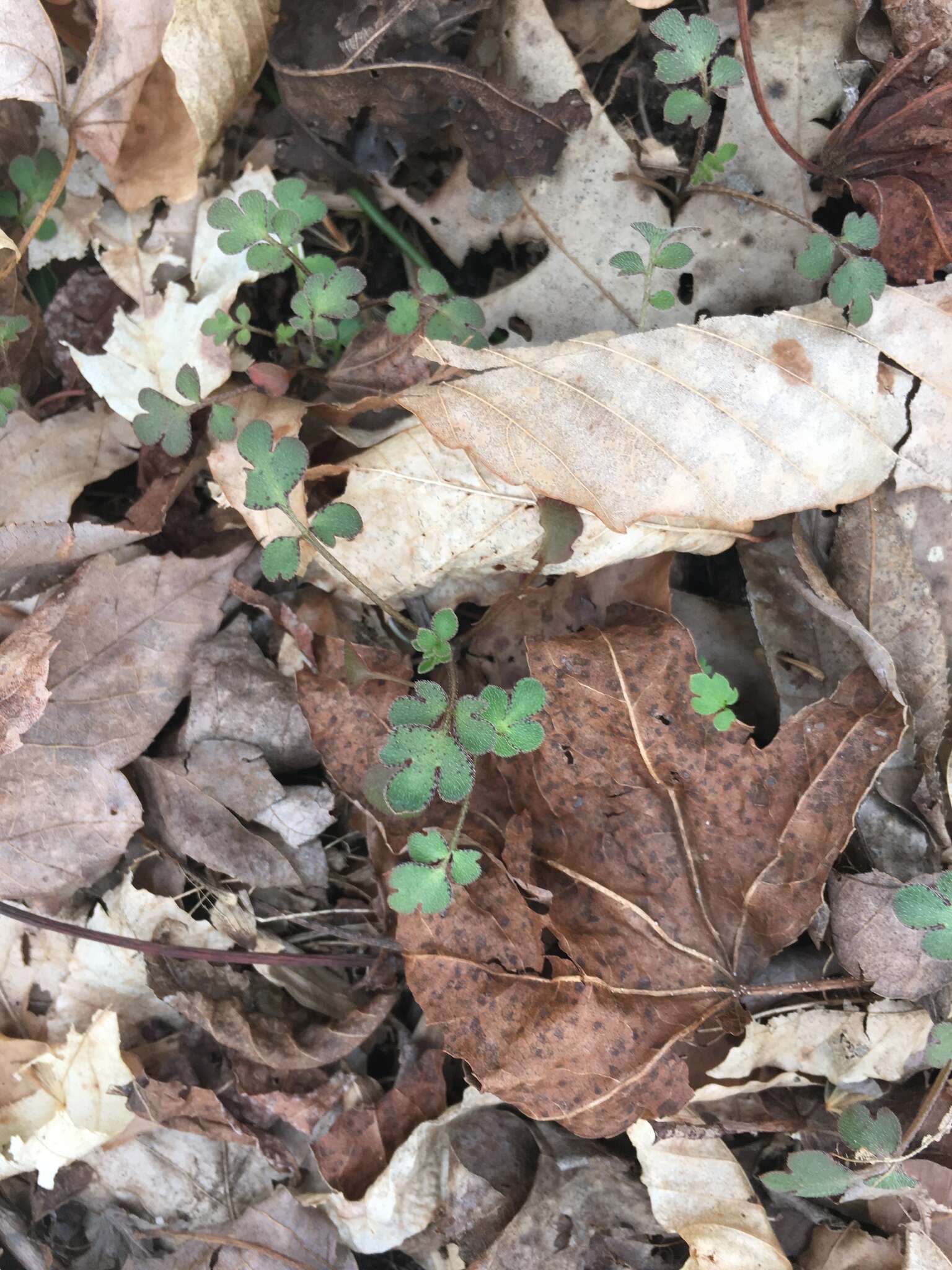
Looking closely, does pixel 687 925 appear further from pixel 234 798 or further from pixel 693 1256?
pixel 234 798

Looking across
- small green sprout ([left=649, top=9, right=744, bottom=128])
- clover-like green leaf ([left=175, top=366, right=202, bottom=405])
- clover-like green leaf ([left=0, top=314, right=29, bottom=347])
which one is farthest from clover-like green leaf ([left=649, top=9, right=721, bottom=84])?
clover-like green leaf ([left=0, top=314, right=29, bottom=347])

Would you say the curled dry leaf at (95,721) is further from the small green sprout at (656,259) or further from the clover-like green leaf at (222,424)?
the small green sprout at (656,259)

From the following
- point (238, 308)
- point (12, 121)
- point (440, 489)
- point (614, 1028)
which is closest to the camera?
point (614, 1028)

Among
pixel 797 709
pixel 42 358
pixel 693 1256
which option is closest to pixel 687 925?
pixel 797 709

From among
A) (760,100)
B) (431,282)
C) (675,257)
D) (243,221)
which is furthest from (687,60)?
(243,221)

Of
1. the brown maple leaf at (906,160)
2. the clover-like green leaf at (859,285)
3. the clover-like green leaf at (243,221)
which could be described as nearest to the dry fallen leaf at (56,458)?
the clover-like green leaf at (243,221)

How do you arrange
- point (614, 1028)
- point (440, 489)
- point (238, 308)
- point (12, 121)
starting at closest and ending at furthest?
point (614, 1028), point (440, 489), point (238, 308), point (12, 121)
